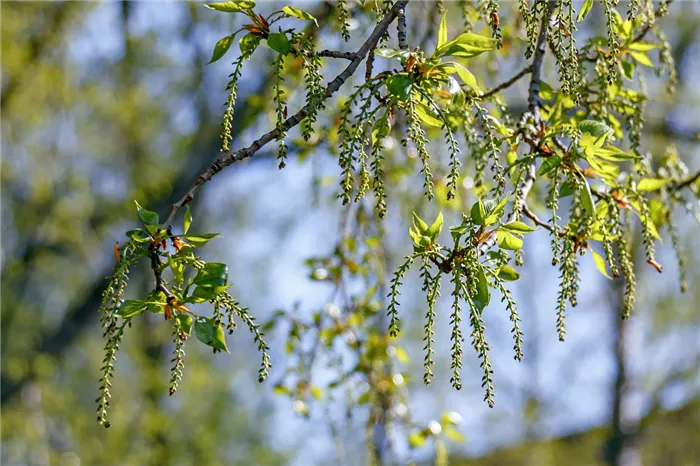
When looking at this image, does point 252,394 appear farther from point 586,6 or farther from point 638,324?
point 586,6

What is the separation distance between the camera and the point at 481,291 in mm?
1263

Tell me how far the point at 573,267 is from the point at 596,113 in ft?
1.48

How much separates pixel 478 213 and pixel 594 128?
0.91 ft

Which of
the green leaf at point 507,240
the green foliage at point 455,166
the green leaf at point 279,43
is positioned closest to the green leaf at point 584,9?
the green foliage at point 455,166

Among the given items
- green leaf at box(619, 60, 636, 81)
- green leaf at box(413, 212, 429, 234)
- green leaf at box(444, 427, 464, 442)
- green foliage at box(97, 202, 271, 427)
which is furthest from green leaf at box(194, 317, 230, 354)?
green leaf at box(444, 427, 464, 442)

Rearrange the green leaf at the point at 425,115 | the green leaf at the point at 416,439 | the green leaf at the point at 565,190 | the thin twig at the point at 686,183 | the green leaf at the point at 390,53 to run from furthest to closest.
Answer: the green leaf at the point at 416,439 → the thin twig at the point at 686,183 → the green leaf at the point at 565,190 → the green leaf at the point at 425,115 → the green leaf at the point at 390,53

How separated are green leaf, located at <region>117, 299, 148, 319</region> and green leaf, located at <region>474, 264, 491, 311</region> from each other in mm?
550

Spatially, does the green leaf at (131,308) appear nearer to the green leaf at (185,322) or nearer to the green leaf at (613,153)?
the green leaf at (185,322)

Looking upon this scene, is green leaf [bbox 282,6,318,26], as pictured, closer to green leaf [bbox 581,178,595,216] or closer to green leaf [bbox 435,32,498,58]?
green leaf [bbox 435,32,498,58]

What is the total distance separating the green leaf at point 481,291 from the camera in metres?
1.25

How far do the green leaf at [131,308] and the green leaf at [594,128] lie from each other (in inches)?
32.4

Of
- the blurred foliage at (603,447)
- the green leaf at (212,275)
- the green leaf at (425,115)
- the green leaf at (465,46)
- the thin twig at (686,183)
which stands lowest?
the green leaf at (212,275)

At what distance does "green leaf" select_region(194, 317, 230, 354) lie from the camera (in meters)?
1.29

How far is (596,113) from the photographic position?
5.74 ft
